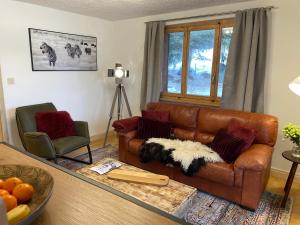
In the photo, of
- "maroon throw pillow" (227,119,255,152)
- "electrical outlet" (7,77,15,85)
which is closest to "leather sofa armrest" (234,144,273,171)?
"maroon throw pillow" (227,119,255,152)

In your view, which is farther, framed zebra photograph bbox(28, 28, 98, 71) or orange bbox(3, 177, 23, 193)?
framed zebra photograph bbox(28, 28, 98, 71)

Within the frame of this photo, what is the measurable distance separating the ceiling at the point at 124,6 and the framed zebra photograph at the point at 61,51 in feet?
1.41

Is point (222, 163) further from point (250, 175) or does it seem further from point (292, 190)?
point (292, 190)

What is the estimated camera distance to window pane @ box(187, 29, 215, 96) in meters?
3.52

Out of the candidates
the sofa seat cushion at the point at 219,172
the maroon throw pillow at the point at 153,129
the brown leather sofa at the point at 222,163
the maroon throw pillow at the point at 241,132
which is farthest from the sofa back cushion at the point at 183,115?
the sofa seat cushion at the point at 219,172

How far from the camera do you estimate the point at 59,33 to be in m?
3.68

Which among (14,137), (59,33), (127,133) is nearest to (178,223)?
(127,133)

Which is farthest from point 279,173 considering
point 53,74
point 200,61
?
point 53,74

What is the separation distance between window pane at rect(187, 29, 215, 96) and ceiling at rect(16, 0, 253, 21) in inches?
17.4

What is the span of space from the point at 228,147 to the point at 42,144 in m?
2.23

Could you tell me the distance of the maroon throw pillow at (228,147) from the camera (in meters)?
2.47

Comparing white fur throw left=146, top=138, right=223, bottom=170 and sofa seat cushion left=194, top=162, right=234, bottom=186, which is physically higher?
white fur throw left=146, top=138, right=223, bottom=170

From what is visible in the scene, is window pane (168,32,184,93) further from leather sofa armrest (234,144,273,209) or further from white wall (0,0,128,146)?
leather sofa armrest (234,144,273,209)

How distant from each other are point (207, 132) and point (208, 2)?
181 centimetres
